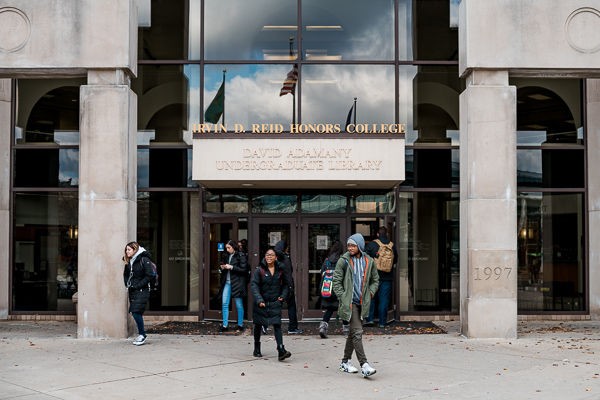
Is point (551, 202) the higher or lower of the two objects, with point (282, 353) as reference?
higher

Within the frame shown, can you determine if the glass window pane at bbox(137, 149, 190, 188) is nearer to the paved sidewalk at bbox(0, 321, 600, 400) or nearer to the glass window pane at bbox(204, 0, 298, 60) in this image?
the glass window pane at bbox(204, 0, 298, 60)

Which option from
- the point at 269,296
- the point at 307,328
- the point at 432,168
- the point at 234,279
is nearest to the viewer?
the point at 269,296

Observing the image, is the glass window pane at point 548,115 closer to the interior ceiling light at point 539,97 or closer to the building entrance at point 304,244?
the interior ceiling light at point 539,97

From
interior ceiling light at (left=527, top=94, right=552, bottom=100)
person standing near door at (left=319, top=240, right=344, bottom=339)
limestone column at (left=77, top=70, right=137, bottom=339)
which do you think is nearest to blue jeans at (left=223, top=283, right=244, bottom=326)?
person standing near door at (left=319, top=240, right=344, bottom=339)

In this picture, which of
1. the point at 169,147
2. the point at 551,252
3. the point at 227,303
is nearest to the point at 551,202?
the point at 551,252

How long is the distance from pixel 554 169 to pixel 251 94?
6879 millimetres

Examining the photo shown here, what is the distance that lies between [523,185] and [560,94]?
2.21 metres

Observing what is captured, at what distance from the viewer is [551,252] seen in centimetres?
1573

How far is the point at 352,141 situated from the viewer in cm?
1373

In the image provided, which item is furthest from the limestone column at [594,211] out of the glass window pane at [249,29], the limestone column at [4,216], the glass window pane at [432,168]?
the limestone column at [4,216]

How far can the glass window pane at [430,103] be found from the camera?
51.4 feet

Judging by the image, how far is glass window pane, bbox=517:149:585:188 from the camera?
1576cm

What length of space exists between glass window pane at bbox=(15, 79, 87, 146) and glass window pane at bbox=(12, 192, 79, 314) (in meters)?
1.28

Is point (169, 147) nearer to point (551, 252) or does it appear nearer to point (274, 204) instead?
point (274, 204)
